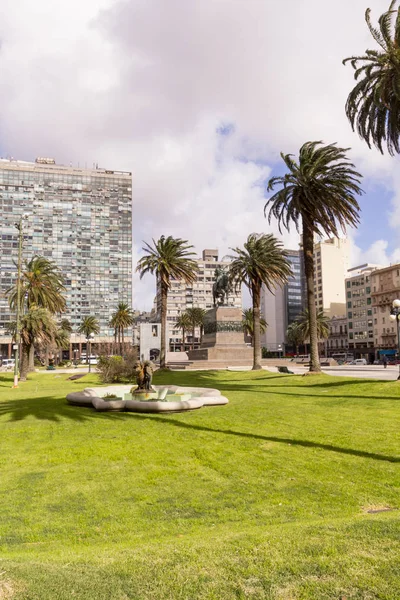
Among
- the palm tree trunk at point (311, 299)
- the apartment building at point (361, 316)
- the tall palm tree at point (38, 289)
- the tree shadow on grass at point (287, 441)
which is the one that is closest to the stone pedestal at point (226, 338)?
the tall palm tree at point (38, 289)

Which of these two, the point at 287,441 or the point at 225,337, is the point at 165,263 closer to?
the point at 225,337

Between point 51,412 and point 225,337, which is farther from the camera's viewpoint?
point 225,337

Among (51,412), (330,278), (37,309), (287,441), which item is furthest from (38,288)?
(330,278)

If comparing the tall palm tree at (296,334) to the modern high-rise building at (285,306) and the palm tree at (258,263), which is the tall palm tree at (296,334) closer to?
the modern high-rise building at (285,306)

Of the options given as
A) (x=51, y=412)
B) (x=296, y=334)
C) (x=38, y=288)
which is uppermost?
(x=38, y=288)

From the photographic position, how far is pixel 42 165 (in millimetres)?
148250

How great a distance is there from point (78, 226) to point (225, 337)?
344 feet

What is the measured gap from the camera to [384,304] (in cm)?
10956

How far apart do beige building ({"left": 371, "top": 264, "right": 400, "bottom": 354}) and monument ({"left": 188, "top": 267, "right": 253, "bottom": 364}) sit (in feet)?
200

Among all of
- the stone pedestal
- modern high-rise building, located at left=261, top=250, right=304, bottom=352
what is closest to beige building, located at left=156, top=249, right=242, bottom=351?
modern high-rise building, located at left=261, top=250, right=304, bottom=352

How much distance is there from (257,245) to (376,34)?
2509cm

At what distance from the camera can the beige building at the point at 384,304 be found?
348 ft

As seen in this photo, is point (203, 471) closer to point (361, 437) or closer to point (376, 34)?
point (361, 437)

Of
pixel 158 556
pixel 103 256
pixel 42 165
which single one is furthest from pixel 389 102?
pixel 42 165
